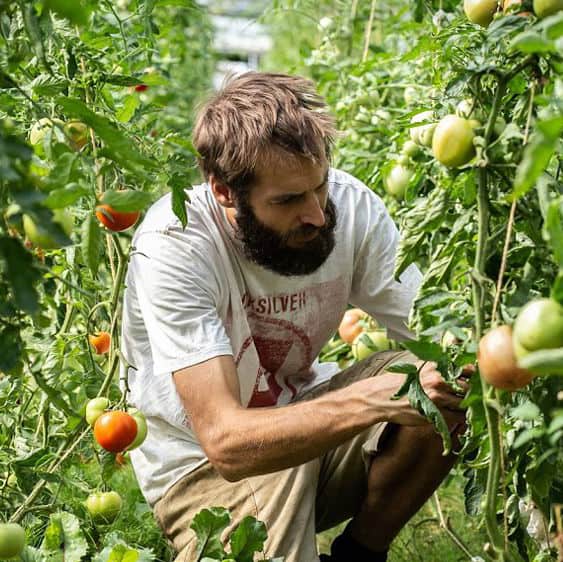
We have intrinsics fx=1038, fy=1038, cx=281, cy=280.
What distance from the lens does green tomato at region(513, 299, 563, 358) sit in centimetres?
93

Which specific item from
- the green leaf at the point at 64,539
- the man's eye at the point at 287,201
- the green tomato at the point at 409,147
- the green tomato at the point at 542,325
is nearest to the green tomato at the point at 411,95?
the green tomato at the point at 409,147

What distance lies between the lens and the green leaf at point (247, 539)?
1.77m

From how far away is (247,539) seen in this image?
1772mm

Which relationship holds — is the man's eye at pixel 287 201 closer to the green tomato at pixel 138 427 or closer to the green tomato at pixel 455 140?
the green tomato at pixel 138 427

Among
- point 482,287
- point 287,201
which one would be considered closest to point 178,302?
point 287,201

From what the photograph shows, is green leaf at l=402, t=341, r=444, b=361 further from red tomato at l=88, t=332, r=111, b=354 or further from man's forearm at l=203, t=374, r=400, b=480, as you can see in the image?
red tomato at l=88, t=332, r=111, b=354

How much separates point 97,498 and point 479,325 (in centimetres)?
101

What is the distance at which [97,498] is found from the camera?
1.92 m

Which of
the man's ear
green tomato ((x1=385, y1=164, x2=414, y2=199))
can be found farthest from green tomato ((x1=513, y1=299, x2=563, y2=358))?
green tomato ((x1=385, y1=164, x2=414, y2=199))

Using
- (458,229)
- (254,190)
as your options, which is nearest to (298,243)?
(254,190)

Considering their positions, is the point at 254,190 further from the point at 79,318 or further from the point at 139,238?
the point at 79,318

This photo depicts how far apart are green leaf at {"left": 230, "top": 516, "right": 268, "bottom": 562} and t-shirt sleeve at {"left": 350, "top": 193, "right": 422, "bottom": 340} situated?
2.05 ft

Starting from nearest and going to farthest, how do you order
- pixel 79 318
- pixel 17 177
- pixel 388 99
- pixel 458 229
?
pixel 17 177, pixel 458 229, pixel 79 318, pixel 388 99

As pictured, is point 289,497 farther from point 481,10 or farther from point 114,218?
point 481,10
